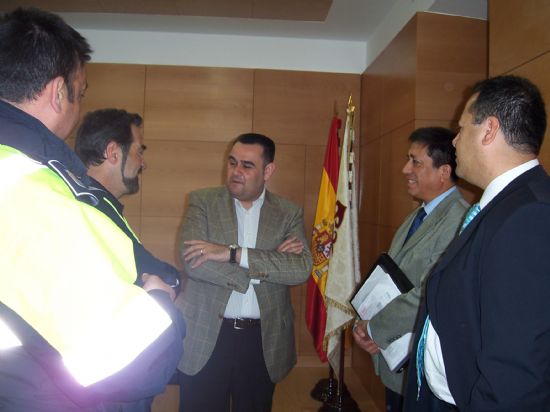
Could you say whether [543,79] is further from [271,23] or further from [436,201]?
[271,23]

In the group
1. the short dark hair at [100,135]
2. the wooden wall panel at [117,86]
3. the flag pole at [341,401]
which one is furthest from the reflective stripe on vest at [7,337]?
the wooden wall panel at [117,86]

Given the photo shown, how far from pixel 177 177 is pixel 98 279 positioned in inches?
152

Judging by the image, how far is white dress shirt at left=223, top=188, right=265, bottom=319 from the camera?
209 centimetres

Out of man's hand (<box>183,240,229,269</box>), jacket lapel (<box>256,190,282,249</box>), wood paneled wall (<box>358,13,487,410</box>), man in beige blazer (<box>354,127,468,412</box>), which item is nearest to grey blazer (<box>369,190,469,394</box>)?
man in beige blazer (<box>354,127,468,412</box>)

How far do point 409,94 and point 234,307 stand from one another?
2155 mm

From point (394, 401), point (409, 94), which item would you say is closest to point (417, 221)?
point (394, 401)

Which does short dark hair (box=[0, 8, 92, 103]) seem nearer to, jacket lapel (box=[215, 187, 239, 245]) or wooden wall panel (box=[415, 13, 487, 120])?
jacket lapel (box=[215, 187, 239, 245])

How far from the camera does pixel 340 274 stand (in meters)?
3.21

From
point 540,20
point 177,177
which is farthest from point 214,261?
point 177,177

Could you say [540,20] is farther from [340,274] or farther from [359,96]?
[359,96]

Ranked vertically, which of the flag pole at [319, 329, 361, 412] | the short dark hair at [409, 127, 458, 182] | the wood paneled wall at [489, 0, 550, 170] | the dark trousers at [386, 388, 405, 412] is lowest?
the flag pole at [319, 329, 361, 412]

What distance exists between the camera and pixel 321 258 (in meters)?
3.38

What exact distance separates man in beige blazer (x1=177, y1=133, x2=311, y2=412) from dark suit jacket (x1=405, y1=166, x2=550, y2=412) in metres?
1.02

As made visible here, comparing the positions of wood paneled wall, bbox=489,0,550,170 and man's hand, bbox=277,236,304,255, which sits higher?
wood paneled wall, bbox=489,0,550,170
